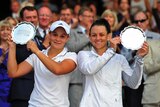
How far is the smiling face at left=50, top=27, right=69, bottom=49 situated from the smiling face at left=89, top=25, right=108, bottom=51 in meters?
0.31

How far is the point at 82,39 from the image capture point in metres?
6.43

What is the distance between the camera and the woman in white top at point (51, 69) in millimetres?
5031

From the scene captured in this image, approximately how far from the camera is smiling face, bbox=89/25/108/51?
5.30 meters

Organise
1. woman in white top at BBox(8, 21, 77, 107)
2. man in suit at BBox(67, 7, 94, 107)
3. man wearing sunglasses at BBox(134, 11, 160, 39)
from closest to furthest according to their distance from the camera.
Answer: woman in white top at BBox(8, 21, 77, 107) → man in suit at BBox(67, 7, 94, 107) → man wearing sunglasses at BBox(134, 11, 160, 39)

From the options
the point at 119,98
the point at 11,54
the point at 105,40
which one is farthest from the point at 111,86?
the point at 11,54

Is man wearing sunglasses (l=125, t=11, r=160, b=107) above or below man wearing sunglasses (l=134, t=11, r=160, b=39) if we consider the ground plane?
below

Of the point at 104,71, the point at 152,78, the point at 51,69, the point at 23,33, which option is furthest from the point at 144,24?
the point at 51,69

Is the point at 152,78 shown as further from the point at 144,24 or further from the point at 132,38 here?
the point at 132,38

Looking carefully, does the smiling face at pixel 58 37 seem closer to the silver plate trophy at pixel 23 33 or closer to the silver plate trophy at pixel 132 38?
the silver plate trophy at pixel 23 33

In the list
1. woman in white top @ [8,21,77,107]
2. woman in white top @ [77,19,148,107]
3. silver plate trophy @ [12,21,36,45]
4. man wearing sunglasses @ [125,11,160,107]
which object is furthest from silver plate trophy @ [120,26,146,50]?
man wearing sunglasses @ [125,11,160,107]

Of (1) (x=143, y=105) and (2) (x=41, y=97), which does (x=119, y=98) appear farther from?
(1) (x=143, y=105)

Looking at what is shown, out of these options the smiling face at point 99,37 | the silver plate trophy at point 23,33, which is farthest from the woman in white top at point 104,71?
the silver plate trophy at point 23,33

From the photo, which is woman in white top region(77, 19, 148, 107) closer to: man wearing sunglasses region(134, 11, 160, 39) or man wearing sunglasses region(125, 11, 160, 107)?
man wearing sunglasses region(125, 11, 160, 107)

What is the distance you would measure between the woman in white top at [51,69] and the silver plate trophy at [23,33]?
83mm
